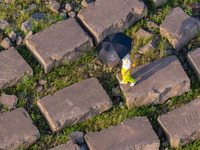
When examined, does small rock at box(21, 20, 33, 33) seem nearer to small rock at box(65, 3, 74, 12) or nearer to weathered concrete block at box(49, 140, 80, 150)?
small rock at box(65, 3, 74, 12)

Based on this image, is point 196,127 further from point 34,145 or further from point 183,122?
point 34,145

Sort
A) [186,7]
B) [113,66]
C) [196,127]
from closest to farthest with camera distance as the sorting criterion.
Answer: [196,127]
[113,66]
[186,7]

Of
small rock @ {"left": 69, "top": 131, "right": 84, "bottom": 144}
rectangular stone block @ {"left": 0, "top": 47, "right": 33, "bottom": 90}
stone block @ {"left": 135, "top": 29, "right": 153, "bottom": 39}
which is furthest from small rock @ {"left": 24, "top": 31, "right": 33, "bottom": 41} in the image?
small rock @ {"left": 69, "top": 131, "right": 84, "bottom": 144}

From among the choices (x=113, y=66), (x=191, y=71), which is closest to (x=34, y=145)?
(x=113, y=66)

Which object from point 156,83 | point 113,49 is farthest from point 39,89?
point 156,83

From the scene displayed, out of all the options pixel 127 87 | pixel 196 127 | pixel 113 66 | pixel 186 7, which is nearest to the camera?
pixel 196 127

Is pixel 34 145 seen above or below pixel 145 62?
below
